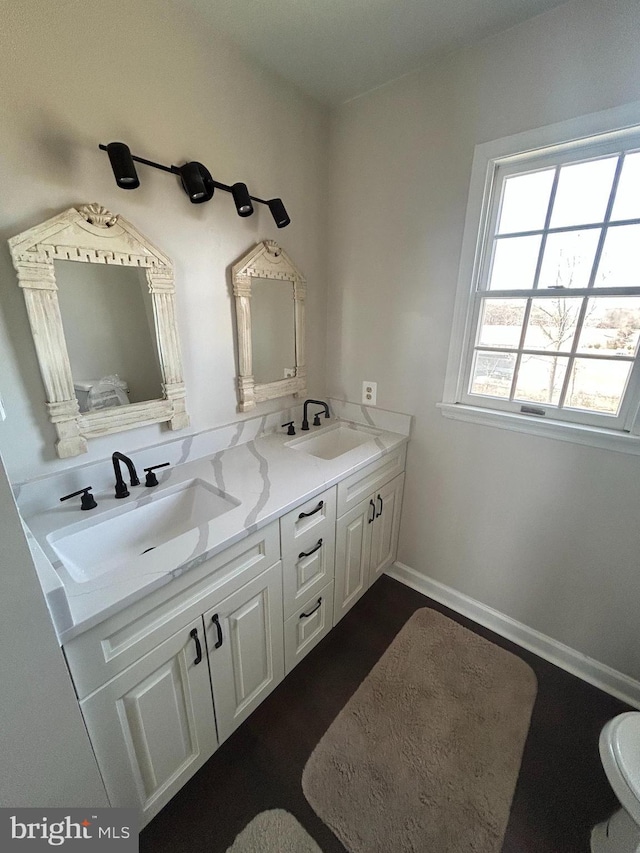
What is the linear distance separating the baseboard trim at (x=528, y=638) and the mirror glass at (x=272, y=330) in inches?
54.3

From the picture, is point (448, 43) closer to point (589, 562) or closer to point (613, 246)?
point (613, 246)

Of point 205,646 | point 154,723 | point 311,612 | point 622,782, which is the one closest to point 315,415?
point 311,612

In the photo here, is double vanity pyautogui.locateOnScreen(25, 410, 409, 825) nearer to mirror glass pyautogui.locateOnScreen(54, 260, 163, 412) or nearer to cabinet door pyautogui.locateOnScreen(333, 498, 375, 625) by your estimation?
cabinet door pyautogui.locateOnScreen(333, 498, 375, 625)

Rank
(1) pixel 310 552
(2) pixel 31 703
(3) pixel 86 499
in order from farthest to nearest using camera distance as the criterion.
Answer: (1) pixel 310 552 → (3) pixel 86 499 → (2) pixel 31 703

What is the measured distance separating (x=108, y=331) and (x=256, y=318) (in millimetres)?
646

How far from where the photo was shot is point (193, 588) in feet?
3.20

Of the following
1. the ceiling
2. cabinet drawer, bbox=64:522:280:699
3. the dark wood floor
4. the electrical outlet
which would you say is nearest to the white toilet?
the dark wood floor

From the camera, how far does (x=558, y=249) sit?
132 centimetres

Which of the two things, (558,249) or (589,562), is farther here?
(589,562)

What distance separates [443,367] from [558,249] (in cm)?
62

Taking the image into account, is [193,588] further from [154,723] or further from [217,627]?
[154,723]

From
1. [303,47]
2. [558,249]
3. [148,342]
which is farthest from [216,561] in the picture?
[303,47]

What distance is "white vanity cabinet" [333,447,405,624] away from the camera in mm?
1543

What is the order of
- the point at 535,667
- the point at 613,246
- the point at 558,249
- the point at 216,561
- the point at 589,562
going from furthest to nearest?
the point at 535,667, the point at 589,562, the point at 558,249, the point at 613,246, the point at 216,561
